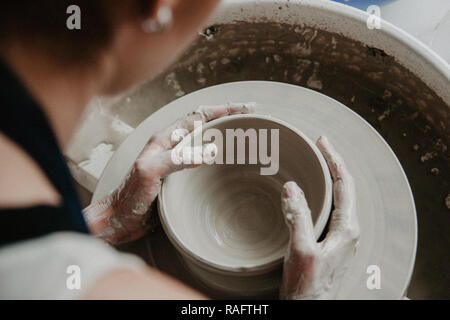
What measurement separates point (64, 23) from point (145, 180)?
2.06 ft

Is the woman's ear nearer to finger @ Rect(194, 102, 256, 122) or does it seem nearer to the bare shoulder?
the bare shoulder

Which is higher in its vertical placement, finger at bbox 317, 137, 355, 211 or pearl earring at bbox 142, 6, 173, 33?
pearl earring at bbox 142, 6, 173, 33

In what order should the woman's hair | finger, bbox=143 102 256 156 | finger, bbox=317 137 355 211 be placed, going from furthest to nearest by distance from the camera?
finger, bbox=143 102 256 156 → finger, bbox=317 137 355 211 → the woman's hair

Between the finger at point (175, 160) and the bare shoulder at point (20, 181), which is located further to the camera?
the finger at point (175, 160)

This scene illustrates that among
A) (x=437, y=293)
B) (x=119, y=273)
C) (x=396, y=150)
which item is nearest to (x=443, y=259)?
(x=437, y=293)

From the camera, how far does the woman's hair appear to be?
18.9 inches

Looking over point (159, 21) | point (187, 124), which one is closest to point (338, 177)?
point (187, 124)

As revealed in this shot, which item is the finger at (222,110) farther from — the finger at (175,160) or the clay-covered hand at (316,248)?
the clay-covered hand at (316,248)

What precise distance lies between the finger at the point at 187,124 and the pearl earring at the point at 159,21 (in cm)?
61

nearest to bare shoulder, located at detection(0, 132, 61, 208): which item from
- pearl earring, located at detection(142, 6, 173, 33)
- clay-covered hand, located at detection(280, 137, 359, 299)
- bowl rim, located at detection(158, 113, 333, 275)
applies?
pearl earring, located at detection(142, 6, 173, 33)

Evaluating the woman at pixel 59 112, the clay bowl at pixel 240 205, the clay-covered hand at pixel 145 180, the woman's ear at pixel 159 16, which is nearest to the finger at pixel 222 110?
the clay-covered hand at pixel 145 180

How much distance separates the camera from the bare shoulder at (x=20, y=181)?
1.60ft

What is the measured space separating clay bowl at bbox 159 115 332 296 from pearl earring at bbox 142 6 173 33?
0.53 meters

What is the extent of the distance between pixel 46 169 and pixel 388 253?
2.86 ft
